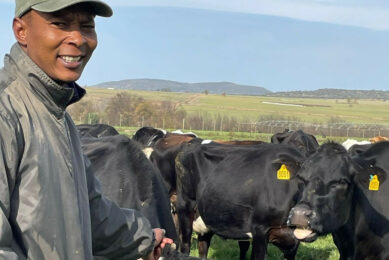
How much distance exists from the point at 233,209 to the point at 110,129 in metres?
5.50

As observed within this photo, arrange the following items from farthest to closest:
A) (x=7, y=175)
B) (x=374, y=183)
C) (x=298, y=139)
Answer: (x=298, y=139) < (x=374, y=183) < (x=7, y=175)

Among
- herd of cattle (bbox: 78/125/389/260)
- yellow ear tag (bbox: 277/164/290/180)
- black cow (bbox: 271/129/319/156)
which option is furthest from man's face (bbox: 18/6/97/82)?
black cow (bbox: 271/129/319/156)

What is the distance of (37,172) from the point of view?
5.93 ft

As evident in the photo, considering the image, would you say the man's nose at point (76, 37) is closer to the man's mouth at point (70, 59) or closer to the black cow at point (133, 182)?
the man's mouth at point (70, 59)

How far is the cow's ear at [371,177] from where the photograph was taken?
638 centimetres

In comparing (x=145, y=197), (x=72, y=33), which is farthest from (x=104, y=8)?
(x=145, y=197)

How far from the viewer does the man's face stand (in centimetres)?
190

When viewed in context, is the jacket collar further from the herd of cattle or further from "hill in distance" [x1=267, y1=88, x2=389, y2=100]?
"hill in distance" [x1=267, y1=88, x2=389, y2=100]

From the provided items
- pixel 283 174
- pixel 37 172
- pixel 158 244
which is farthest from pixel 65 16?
pixel 283 174

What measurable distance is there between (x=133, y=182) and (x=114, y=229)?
241 cm

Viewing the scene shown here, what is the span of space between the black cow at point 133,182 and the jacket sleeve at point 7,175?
2.87 meters

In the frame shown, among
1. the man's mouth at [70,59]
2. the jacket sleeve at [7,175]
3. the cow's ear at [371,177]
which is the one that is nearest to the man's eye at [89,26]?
the man's mouth at [70,59]

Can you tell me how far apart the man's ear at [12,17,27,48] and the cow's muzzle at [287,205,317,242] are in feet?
15.0

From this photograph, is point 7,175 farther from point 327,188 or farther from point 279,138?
point 279,138
